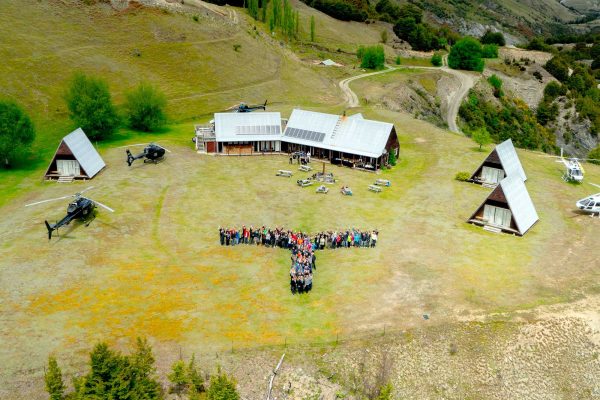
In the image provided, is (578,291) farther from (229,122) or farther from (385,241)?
(229,122)

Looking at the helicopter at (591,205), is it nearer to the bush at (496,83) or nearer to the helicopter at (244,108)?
the helicopter at (244,108)

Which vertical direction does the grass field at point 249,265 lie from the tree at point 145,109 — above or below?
below

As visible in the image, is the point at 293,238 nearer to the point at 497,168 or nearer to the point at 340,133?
the point at 340,133

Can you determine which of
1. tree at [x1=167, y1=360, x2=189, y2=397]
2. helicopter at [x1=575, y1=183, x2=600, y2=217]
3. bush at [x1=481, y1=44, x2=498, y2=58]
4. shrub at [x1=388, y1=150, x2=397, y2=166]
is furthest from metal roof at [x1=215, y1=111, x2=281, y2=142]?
bush at [x1=481, y1=44, x2=498, y2=58]

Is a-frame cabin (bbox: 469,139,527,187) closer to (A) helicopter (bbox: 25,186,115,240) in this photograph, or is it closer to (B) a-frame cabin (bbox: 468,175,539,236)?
(B) a-frame cabin (bbox: 468,175,539,236)

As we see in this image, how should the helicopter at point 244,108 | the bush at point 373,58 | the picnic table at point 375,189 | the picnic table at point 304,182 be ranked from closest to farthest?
the picnic table at point 375,189
the picnic table at point 304,182
the helicopter at point 244,108
the bush at point 373,58

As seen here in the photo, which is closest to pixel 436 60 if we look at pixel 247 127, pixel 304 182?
pixel 247 127

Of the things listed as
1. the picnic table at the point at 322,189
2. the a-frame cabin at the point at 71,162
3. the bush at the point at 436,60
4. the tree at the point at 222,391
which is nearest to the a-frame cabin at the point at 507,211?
the picnic table at the point at 322,189
